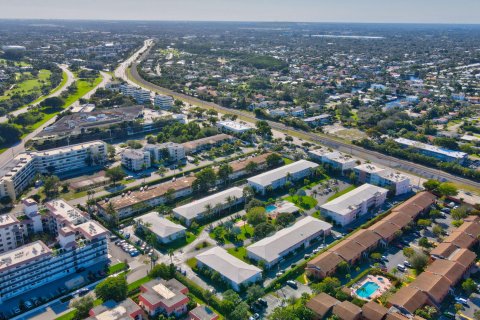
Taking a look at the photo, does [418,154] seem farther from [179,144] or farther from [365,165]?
[179,144]

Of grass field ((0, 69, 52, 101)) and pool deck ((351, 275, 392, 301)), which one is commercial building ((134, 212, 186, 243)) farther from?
grass field ((0, 69, 52, 101))

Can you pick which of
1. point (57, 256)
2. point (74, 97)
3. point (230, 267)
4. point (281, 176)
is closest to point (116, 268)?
point (57, 256)

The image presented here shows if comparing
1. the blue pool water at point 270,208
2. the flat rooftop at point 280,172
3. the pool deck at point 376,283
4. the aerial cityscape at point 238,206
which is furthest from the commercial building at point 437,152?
the pool deck at point 376,283

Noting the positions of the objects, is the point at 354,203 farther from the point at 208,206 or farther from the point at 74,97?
the point at 74,97

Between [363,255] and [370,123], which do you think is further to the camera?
[370,123]

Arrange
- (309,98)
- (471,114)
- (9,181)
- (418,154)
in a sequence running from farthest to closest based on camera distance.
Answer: (309,98) → (471,114) → (418,154) → (9,181)

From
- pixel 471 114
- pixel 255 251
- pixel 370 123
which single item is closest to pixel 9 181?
pixel 255 251
